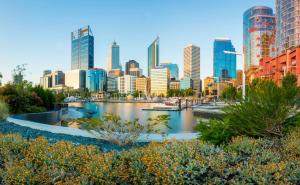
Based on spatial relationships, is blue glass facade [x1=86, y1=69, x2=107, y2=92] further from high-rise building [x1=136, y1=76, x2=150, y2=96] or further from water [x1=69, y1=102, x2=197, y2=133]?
water [x1=69, y1=102, x2=197, y2=133]

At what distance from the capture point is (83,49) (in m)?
184

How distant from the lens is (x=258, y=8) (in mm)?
137000

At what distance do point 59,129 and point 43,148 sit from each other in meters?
5.84

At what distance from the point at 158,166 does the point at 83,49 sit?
7460 inches

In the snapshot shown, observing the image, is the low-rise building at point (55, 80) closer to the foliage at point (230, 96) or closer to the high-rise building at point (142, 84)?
the high-rise building at point (142, 84)

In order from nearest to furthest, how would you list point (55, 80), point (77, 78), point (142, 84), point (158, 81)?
point (158, 81)
point (142, 84)
point (77, 78)
point (55, 80)

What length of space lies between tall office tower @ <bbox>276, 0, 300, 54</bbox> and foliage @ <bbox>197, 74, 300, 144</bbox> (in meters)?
65.2

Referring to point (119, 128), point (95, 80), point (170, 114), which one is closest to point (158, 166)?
point (119, 128)

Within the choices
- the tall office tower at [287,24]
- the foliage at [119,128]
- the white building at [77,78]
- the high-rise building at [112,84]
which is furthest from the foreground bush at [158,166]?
the high-rise building at [112,84]

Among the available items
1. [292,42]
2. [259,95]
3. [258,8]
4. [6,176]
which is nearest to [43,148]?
[6,176]

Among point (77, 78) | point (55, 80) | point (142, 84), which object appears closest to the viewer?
point (142, 84)

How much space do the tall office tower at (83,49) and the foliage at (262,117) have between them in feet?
596

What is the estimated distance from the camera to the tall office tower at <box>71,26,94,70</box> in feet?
598

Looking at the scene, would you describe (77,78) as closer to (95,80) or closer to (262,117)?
(95,80)
